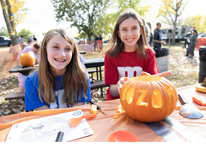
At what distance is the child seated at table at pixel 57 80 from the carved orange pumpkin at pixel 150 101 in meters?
0.81

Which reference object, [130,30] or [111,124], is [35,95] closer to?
[111,124]

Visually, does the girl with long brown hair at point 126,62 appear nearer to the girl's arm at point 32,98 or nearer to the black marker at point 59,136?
the girl's arm at point 32,98

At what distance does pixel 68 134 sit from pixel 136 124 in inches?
17.7

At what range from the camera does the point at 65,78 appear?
162 centimetres

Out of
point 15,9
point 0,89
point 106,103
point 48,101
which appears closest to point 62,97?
point 48,101

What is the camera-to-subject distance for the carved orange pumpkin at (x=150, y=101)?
0.87 m

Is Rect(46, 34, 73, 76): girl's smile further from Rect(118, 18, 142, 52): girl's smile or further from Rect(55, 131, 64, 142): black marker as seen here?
Rect(55, 131, 64, 142): black marker

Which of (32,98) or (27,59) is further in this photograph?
(27,59)

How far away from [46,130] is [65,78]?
0.84 meters

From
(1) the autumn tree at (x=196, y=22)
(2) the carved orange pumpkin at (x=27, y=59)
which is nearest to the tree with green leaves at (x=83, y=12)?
(2) the carved orange pumpkin at (x=27, y=59)

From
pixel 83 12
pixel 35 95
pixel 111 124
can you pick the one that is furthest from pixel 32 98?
pixel 83 12

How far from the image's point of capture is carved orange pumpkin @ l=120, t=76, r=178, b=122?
87 cm

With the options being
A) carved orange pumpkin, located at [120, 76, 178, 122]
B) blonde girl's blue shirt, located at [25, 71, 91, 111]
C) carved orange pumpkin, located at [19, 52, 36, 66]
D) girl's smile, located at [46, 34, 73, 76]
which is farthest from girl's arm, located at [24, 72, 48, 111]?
carved orange pumpkin, located at [19, 52, 36, 66]

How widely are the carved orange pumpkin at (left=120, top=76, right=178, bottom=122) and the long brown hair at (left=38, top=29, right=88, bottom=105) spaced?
0.80 metres
